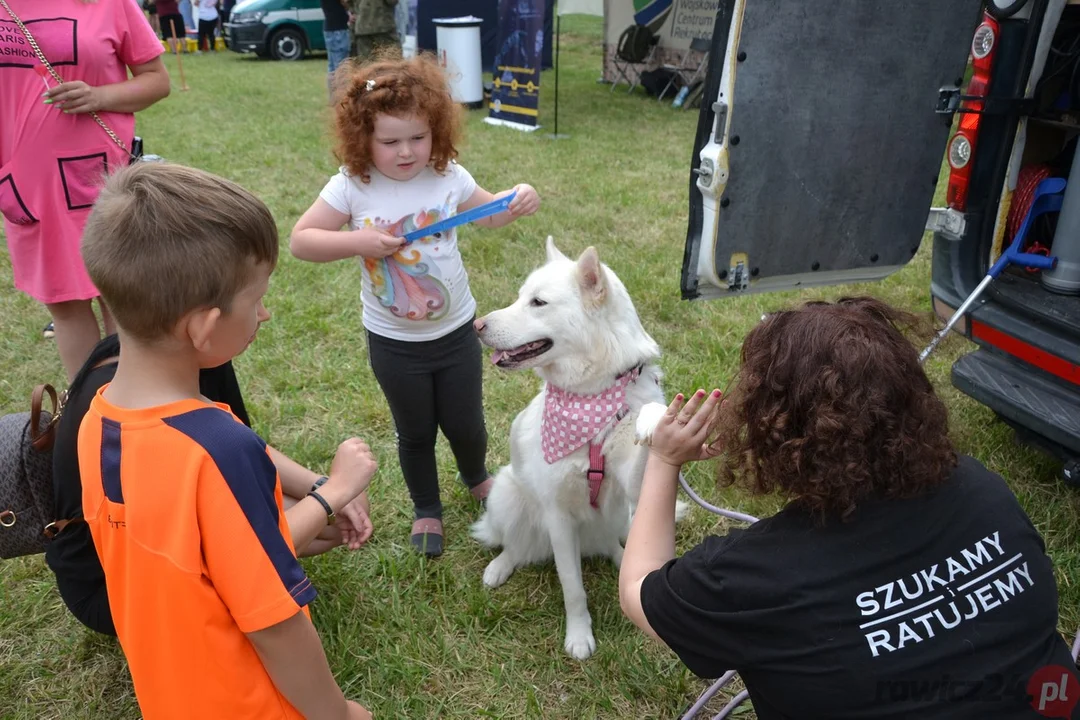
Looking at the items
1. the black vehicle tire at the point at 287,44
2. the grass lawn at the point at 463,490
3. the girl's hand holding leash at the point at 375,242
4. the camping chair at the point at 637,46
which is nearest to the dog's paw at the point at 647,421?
the grass lawn at the point at 463,490

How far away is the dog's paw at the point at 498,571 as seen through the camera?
2.75 m

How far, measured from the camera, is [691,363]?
13.3ft

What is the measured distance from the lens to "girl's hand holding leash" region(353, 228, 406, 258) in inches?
89.5

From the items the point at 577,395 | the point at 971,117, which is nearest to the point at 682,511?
the point at 577,395

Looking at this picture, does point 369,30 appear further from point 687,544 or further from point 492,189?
point 687,544

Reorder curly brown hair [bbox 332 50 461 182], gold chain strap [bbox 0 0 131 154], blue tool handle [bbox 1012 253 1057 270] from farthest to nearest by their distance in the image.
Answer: blue tool handle [bbox 1012 253 1057 270] < gold chain strap [bbox 0 0 131 154] < curly brown hair [bbox 332 50 461 182]

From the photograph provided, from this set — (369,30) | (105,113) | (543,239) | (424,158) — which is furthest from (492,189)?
(424,158)

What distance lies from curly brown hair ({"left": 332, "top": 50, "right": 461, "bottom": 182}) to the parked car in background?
16127 mm

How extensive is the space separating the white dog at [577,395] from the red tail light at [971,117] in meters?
1.69

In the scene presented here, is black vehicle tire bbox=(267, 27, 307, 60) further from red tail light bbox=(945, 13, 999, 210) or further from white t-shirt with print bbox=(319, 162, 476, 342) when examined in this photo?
red tail light bbox=(945, 13, 999, 210)

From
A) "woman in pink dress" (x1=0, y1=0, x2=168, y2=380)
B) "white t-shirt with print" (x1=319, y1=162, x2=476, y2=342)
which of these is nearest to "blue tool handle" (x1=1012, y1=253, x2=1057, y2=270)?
"white t-shirt with print" (x1=319, y1=162, x2=476, y2=342)

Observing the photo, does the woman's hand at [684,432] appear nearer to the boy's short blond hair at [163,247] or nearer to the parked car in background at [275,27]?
the boy's short blond hair at [163,247]

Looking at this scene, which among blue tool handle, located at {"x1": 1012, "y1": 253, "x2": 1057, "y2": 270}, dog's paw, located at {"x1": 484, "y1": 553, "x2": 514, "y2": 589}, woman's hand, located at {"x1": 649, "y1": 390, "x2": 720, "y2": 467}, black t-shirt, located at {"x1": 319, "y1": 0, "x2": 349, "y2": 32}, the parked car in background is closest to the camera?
woman's hand, located at {"x1": 649, "y1": 390, "x2": 720, "y2": 467}

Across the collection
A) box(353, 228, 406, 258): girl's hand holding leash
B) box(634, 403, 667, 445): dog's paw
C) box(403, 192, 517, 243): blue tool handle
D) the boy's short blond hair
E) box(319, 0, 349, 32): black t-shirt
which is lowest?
box(634, 403, 667, 445): dog's paw
